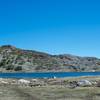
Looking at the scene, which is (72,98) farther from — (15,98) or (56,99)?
(15,98)

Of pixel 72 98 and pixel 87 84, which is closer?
pixel 72 98

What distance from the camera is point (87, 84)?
202 feet

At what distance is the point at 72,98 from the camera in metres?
41.4

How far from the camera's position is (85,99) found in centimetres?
3984

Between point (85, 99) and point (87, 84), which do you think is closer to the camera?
point (85, 99)

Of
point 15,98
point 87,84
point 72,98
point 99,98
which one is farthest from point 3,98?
point 87,84

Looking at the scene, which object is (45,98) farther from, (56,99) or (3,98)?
(3,98)

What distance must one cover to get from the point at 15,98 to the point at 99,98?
10.8 metres

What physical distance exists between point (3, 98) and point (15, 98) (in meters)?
1.54

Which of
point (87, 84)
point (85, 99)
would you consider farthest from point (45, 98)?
point (87, 84)

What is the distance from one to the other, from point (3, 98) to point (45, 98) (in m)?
5.42

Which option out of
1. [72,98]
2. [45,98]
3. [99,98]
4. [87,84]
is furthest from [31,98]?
[87,84]

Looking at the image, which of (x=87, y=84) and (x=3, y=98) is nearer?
(x=3, y=98)

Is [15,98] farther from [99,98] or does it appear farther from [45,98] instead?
[99,98]
